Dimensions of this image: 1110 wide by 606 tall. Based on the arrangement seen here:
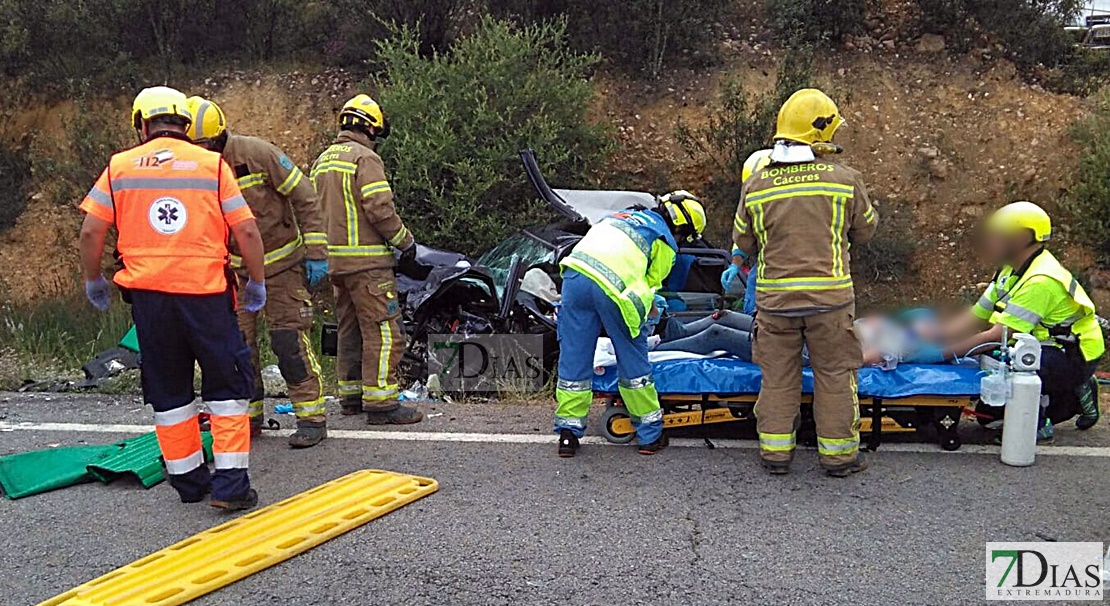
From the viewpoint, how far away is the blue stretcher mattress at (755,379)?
493 cm

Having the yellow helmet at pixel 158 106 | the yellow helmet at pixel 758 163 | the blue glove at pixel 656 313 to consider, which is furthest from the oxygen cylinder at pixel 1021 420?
the yellow helmet at pixel 158 106

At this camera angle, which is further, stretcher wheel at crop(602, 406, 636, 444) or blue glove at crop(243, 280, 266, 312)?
stretcher wheel at crop(602, 406, 636, 444)

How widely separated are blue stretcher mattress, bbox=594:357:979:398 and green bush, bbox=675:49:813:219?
6.23m

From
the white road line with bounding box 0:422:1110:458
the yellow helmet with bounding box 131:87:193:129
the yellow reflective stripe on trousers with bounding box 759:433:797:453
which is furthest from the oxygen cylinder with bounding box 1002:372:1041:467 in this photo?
the yellow helmet with bounding box 131:87:193:129

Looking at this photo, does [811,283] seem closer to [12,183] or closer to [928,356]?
[928,356]

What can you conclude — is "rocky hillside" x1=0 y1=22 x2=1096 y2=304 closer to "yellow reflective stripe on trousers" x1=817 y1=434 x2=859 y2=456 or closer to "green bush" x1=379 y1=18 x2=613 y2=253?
"green bush" x1=379 y1=18 x2=613 y2=253

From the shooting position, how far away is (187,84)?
13.7 m

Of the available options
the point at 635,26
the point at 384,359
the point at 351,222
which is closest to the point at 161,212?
the point at 351,222

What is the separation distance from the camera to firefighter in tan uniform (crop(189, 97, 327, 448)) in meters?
5.11

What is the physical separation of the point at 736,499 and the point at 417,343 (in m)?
3.19

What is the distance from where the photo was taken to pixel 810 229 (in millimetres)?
4527

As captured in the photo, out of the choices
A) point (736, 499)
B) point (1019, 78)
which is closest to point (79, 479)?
point (736, 499)

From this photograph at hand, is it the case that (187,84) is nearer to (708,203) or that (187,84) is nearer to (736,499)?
(708,203)

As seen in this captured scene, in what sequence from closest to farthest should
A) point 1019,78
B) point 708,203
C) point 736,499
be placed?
point 736,499 → point 708,203 → point 1019,78
